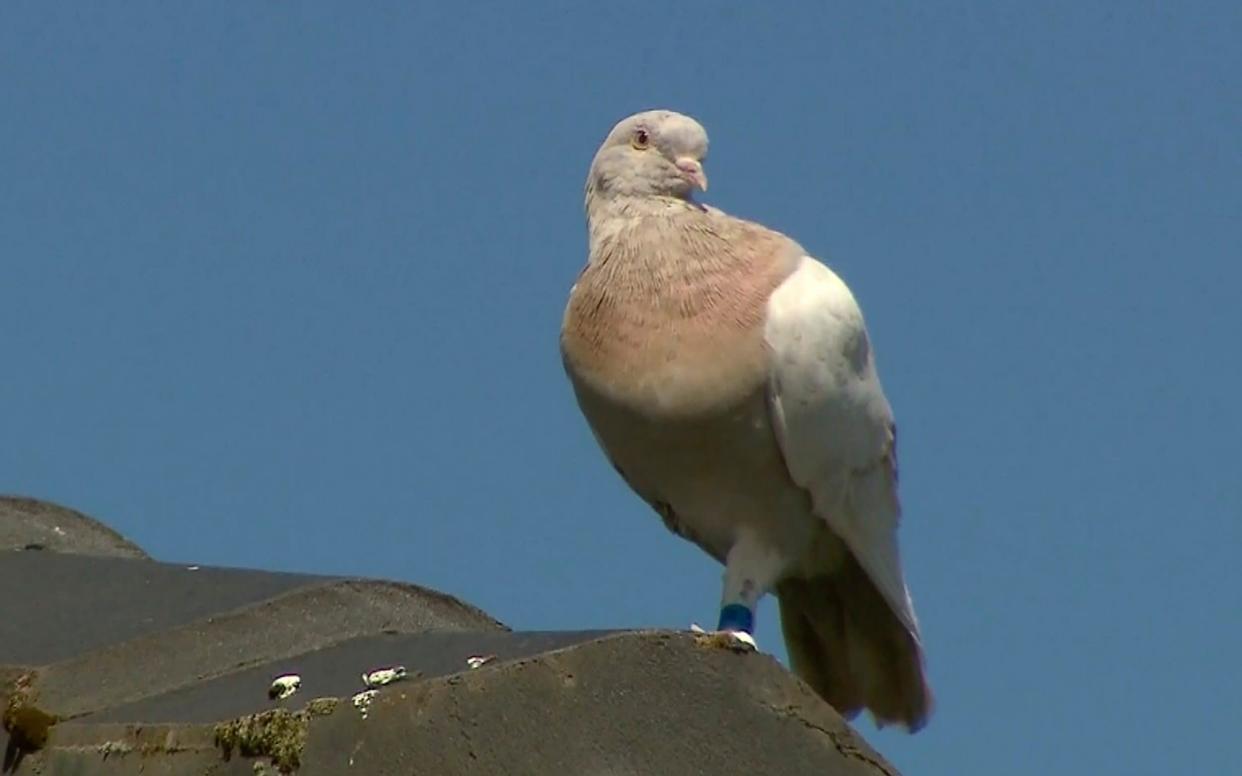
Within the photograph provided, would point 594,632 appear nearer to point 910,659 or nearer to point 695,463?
point 695,463

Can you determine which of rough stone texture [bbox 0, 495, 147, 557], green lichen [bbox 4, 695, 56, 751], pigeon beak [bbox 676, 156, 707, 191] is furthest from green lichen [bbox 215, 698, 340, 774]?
pigeon beak [bbox 676, 156, 707, 191]

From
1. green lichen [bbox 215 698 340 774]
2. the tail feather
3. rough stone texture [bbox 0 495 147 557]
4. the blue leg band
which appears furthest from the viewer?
the tail feather

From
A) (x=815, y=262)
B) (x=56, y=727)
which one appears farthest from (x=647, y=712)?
(x=815, y=262)

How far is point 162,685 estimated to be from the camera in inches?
186

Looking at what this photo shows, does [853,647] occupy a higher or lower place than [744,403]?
lower

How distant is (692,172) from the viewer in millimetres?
7316

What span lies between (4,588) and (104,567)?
26cm

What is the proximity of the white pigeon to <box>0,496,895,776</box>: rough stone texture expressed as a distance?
5.28 ft

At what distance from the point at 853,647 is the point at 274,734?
404 cm

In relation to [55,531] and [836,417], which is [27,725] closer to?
[55,531]

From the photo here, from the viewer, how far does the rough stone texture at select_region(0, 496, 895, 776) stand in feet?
12.7

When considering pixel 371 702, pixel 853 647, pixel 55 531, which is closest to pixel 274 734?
pixel 371 702

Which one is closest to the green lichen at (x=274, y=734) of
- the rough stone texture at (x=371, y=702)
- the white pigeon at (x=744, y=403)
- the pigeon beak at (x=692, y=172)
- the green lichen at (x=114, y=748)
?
the rough stone texture at (x=371, y=702)

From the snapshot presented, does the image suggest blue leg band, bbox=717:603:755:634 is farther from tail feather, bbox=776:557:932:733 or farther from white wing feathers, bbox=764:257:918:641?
tail feather, bbox=776:557:932:733
